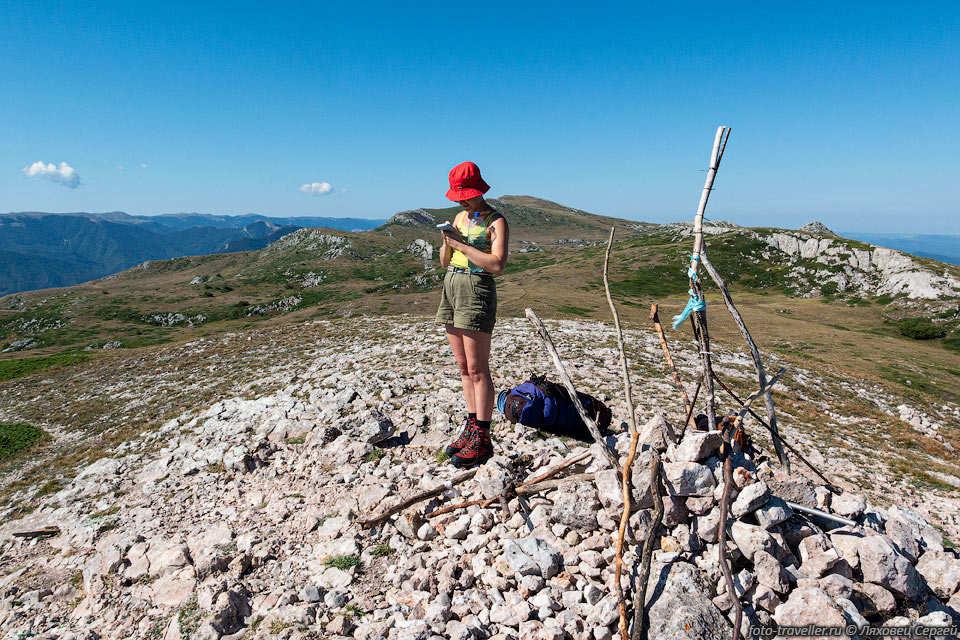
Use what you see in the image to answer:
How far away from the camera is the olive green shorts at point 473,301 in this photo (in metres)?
5.49

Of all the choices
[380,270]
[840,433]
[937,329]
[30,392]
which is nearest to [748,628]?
[840,433]

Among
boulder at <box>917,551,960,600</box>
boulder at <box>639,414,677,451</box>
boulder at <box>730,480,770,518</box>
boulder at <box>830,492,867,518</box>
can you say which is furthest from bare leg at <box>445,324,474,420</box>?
boulder at <box>917,551,960,600</box>

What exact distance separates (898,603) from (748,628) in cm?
132

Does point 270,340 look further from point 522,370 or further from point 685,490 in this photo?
point 685,490

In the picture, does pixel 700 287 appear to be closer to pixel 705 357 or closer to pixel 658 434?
pixel 705 357

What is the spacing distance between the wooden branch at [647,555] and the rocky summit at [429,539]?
11 cm

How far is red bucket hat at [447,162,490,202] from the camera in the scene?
518cm

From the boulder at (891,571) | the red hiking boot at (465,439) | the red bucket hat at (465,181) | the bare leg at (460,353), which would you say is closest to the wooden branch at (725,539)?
the boulder at (891,571)

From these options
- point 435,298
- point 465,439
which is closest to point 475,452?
point 465,439

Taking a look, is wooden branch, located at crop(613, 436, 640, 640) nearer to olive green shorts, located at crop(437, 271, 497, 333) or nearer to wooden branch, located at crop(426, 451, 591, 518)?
wooden branch, located at crop(426, 451, 591, 518)

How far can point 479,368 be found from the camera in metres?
5.80

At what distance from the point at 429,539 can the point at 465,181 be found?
170 inches

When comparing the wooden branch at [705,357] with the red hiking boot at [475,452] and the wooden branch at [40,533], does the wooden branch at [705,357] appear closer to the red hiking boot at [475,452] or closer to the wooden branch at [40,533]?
the red hiking boot at [475,452]

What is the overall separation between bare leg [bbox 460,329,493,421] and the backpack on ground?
144cm
